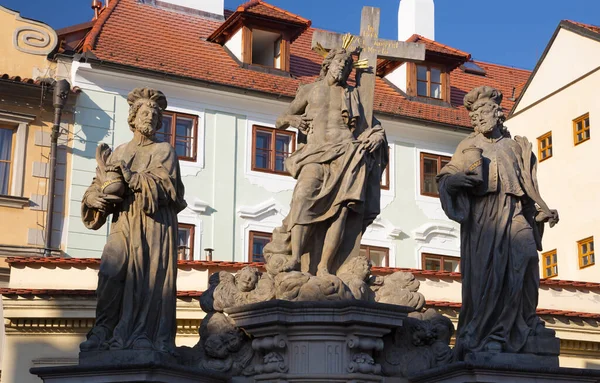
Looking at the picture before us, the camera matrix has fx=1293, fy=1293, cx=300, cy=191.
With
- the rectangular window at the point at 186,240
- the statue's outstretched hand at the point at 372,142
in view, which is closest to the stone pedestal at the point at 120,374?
the statue's outstretched hand at the point at 372,142

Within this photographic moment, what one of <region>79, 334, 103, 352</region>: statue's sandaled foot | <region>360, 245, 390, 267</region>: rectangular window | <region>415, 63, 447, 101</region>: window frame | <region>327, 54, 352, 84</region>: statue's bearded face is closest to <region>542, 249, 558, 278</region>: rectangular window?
<region>360, 245, 390, 267</region>: rectangular window

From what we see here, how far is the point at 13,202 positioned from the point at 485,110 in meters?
17.5

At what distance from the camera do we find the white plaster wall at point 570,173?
1222 inches

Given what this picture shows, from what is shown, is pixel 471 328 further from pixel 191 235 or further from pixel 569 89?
pixel 569 89

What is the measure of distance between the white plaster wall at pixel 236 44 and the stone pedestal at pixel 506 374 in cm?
2118

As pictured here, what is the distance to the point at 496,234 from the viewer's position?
11883 mm

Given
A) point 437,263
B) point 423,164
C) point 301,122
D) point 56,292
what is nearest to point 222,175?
point 423,164

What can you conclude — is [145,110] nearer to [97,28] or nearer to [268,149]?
[268,149]

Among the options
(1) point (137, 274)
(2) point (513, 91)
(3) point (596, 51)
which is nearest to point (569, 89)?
(3) point (596, 51)

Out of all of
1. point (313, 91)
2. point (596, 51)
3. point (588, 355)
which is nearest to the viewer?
point (313, 91)

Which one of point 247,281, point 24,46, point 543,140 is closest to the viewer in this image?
point 247,281

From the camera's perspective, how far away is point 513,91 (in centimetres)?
3788

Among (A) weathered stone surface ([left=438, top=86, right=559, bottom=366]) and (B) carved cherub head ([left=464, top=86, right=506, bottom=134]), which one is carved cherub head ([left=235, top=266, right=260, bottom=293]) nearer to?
(A) weathered stone surface ([left=438, top=86, right=559, bottom=366])

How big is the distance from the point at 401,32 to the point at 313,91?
84.5 feet
